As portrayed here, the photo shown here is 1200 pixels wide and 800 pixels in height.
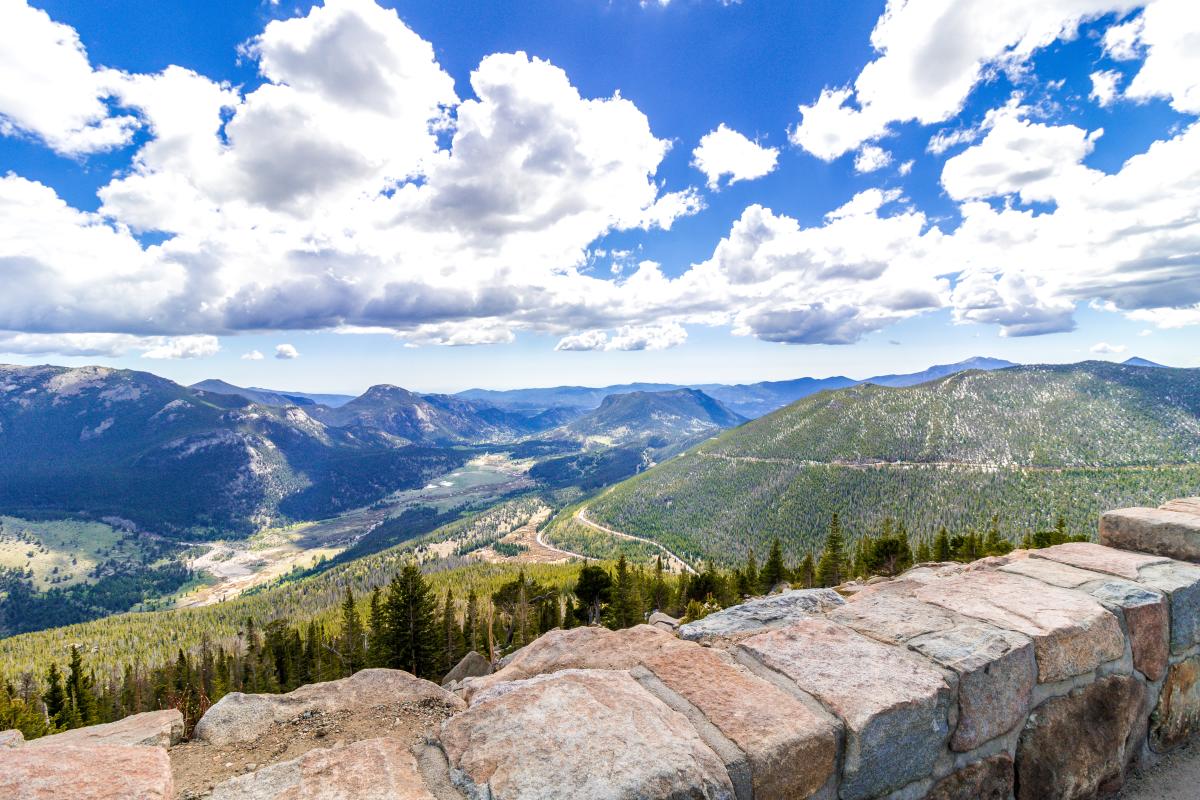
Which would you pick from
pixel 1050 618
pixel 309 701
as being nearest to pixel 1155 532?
pixel 1050 618

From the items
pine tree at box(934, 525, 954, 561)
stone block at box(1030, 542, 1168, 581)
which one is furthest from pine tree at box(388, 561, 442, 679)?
pine tree at box(934, 525, 954, 561)

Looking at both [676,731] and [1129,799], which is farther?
[1129,799]

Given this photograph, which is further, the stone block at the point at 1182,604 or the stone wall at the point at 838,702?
the stone block at the point at 1182,604

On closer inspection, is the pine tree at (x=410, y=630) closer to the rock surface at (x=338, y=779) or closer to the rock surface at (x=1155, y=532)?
the rock surface at (x=338, y=779)

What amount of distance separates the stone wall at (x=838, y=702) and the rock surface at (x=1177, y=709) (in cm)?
2

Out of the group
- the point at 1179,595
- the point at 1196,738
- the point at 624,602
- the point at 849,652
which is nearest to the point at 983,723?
the point at 849,652

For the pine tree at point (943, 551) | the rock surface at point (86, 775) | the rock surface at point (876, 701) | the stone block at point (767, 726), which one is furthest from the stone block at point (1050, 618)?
the pine tree at point (943, 551)

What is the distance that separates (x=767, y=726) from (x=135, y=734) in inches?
173

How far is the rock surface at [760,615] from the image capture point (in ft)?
15.8

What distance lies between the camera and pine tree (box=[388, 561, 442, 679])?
40.1 meters

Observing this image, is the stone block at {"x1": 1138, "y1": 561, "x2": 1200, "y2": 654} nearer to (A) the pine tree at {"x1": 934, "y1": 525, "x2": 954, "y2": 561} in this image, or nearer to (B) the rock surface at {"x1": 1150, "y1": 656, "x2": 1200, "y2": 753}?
(B) the rock surface at {"x1": 1150, "y1": 656, "x2": 1200, "y2": 753}

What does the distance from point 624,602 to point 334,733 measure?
48986mm

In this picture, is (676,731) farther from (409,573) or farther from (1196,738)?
(409,573)

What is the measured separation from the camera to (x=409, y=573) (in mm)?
40438
